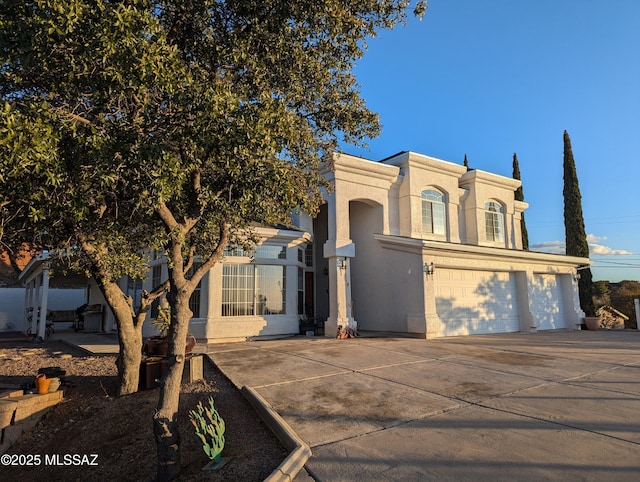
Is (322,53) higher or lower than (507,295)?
higher

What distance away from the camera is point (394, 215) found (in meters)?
16.6

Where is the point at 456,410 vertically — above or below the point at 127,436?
above

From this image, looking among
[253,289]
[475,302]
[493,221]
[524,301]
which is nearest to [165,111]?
[253,289]

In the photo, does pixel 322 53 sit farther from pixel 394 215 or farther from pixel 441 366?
pixel 394 215

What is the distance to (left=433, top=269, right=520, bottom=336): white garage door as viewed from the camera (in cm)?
1451

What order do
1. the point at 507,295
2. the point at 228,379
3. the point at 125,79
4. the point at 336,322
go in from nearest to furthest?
1. the point at 125,79
2. the point at 228,379
3. the point at 336,322
4. the point at 507,295

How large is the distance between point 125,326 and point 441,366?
20.9ft

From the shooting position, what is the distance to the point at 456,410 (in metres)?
5.44

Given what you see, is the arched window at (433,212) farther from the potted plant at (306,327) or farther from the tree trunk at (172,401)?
the tree trunk at (172,401)

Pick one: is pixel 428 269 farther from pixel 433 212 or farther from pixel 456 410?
pixel 456 410

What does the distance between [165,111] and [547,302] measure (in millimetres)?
18438

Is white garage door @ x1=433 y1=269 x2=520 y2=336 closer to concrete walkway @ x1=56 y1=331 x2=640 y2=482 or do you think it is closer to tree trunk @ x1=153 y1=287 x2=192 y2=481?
concrete walkway @ x1=56 y1=331 x2=640 y2=482

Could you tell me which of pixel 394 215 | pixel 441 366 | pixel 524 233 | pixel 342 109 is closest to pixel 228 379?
pixel 441 366

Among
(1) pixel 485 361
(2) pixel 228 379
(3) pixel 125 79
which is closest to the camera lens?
(3) pixel 125 79
